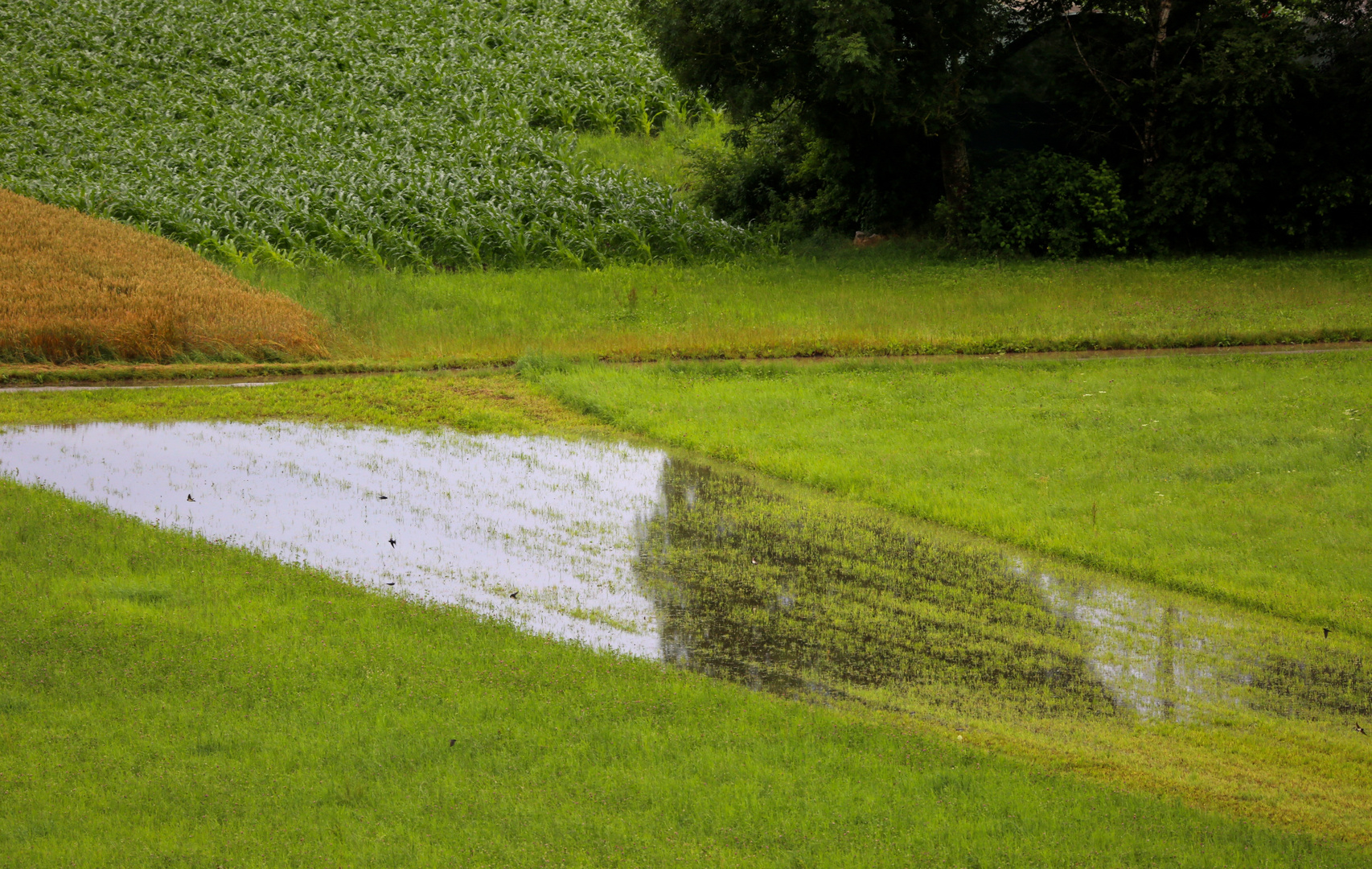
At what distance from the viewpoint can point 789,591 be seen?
852 cm

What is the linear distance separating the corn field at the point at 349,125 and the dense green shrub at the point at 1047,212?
5.06 metres

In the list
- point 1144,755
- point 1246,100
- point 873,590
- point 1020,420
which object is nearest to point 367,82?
point 1246,100

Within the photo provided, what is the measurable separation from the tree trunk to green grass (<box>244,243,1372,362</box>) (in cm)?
137

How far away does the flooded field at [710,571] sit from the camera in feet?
23.1

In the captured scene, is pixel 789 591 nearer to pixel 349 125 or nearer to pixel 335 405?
pixel 335 405

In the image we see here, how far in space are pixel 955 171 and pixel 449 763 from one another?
68.0 feet

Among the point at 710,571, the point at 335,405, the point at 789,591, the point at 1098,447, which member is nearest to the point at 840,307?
the point at 1098,447

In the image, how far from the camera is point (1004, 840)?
16.5 ft

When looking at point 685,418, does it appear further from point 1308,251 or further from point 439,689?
point 1308,251

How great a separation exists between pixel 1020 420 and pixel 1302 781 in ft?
24.5

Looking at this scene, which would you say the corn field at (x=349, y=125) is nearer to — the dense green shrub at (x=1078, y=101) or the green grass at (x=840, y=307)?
the green grass at (x=840, y=307)

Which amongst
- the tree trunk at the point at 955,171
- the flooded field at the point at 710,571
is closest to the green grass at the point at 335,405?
the flooded field at the point at 710,571

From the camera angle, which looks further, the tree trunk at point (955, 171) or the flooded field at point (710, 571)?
the tree trunk at point (955, 171)

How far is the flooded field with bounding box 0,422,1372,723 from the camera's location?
23.1ft
